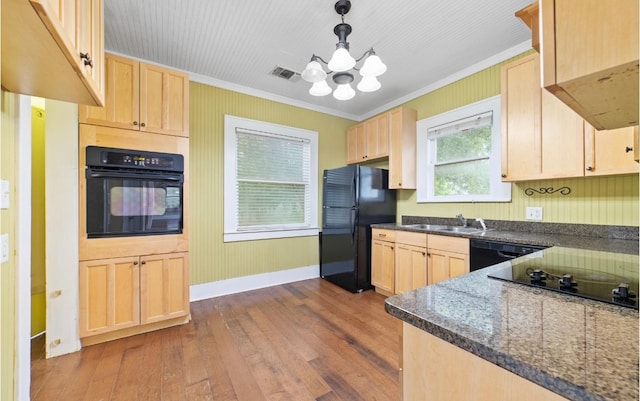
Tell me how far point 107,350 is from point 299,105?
343 centimetres

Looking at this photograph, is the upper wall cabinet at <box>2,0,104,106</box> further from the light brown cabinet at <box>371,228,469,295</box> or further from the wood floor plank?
the light brown cabinet at <box>371,228,469,295</box>

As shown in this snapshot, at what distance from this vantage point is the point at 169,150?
2.44m

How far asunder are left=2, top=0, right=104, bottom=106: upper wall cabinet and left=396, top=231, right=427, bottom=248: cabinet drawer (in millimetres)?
2777

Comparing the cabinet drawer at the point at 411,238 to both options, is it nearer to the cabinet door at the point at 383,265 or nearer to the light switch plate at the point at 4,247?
the cabinet door at the point at 383,265

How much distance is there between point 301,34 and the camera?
7.81 ft

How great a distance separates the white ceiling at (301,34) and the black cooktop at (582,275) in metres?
1.90

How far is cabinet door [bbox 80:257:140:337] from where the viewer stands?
82.4 inches

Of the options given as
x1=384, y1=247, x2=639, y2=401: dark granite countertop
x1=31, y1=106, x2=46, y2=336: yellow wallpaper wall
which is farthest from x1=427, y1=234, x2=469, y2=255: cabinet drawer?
x1=31, y1=106, x2=46, y2=336: yellow wallpaper wall

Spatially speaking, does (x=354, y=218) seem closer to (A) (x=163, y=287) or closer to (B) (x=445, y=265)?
(B) (x=445, y=265)

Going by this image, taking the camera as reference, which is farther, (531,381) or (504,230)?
(504,230)

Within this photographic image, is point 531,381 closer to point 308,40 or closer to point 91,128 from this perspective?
point 308,40

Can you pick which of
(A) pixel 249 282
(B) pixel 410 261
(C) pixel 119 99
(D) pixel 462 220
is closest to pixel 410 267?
(B) pixel 410 261

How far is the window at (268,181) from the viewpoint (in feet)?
11.1

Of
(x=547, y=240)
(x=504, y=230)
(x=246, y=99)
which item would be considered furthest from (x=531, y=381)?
(x=246, y=99)
